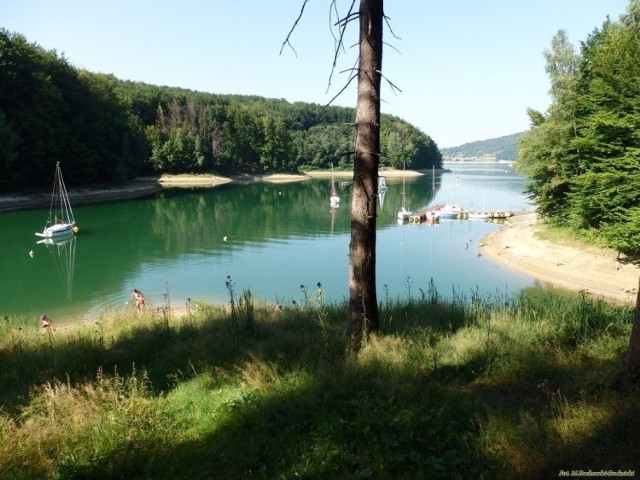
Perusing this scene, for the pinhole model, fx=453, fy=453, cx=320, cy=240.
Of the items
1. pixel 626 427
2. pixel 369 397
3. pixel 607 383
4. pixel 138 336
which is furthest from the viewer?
pixel 138 336

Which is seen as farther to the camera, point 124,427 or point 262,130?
point 262,130

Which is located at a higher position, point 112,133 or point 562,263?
point 112,133

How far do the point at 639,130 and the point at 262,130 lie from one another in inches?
4037

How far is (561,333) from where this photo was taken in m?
6.53

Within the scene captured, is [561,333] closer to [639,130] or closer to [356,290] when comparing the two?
[356,290]

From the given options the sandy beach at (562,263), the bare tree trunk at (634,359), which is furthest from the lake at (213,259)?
the bare tree trunk at (634,359)

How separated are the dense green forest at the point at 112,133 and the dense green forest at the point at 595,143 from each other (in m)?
13.5

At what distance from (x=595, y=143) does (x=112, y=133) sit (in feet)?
232

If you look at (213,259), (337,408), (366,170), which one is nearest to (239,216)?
(213,259)

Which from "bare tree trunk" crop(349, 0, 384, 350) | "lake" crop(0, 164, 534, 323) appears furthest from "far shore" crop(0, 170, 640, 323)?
"bare tree trunk" crop(349, 0, 384, 350)

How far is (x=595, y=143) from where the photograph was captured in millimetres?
27250

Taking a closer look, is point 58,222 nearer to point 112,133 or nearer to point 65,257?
point 65,257

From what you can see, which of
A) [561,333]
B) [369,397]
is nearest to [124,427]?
[369,397]

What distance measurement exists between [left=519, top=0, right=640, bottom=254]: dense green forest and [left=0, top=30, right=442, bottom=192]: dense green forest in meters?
13.5
